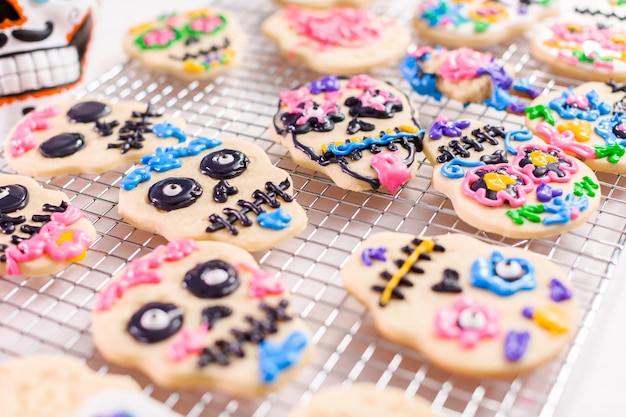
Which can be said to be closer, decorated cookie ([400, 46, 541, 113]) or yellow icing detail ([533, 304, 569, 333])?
yellow icing detail ([533, 304, 569, 333])

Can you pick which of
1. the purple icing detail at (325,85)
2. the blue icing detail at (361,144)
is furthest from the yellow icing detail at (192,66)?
the blue icing detail at (361,144)

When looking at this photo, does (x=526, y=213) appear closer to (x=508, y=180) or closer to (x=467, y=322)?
(x=508, y=180)

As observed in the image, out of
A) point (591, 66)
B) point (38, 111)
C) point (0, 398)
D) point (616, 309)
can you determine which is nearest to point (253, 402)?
point (0, 398)

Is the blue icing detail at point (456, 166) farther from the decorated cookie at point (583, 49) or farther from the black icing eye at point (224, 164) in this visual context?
the decorated cookie at point (583, 49)

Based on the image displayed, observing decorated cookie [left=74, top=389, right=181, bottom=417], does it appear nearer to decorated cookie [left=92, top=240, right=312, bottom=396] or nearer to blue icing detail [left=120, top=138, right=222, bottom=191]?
decorated cookie [left=92, top=240, right=312, bottom=396]

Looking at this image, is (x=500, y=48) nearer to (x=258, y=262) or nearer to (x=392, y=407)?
(x=258, y=262)

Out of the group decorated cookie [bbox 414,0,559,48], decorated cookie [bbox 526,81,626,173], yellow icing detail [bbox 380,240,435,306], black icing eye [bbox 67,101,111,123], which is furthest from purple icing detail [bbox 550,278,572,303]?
black icing eye [bbox 67,101,111,123]
